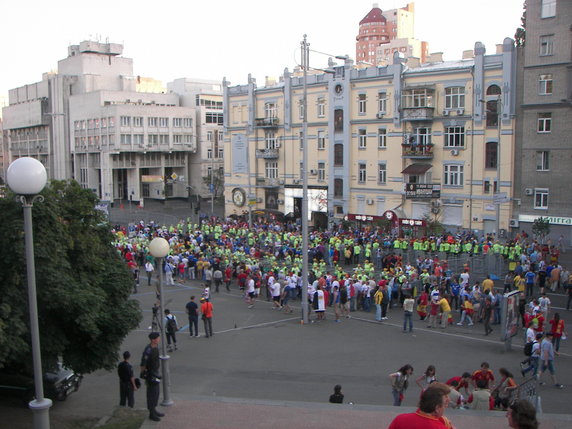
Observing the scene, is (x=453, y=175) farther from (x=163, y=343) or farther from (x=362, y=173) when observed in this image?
(x=163, y=343)

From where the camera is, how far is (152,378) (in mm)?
11094

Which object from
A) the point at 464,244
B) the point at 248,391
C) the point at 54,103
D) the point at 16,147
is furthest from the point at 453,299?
the point at 16,147

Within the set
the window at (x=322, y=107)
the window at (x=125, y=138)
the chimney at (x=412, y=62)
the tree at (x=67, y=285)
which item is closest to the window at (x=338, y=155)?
the window at (x=322, y=107)

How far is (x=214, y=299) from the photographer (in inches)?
1057

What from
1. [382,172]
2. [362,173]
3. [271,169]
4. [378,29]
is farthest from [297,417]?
[378,29]

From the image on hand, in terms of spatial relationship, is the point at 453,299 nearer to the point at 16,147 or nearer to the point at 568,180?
the point at 568,180

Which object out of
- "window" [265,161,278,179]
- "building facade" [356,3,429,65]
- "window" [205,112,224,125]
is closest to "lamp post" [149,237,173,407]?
"window" [265,161,278,179]

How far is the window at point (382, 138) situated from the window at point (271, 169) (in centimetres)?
1164

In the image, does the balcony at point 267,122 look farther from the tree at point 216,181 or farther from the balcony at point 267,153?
the tree at point 216,181

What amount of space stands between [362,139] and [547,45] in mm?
15885

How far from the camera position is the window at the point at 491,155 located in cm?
4109

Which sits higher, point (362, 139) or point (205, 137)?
point (205, 137)

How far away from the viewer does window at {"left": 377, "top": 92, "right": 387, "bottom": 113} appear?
46750 mm

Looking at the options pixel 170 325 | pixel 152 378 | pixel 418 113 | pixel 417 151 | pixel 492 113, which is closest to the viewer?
pixel 152 378
